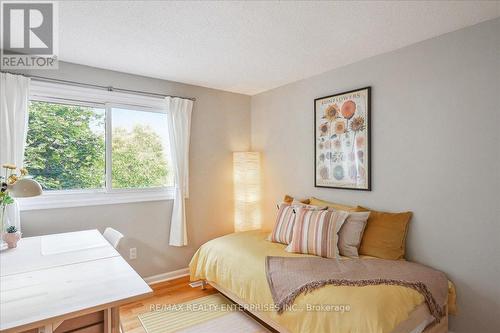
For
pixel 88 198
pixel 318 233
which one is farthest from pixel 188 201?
pixel 318 233

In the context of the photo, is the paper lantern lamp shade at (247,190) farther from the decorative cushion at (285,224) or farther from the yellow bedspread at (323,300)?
the yellow bedspread at (323,300)

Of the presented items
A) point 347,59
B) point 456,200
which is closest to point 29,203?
point 347,59

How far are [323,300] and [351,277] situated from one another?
0.32 meters

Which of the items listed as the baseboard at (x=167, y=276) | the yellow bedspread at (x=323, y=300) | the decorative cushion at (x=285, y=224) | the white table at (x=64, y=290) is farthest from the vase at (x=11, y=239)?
the decorative cushion at (x=285, y=224)

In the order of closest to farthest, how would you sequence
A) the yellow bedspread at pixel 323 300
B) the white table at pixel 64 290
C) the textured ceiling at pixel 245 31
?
the white table at pixel 64 290 → the yellow bedspread at pixel 323 300 → the textured ceiling at pixel 245 31

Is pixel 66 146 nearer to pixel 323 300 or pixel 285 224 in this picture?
pixel 285 224

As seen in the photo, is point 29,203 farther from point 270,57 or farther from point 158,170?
point 270,57

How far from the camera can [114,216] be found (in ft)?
9.73

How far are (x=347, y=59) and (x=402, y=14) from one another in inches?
32.5

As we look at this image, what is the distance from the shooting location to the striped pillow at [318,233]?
7.90ft

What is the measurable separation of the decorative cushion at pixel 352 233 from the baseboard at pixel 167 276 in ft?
6.57

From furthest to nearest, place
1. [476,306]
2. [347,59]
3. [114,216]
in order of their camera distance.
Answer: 1. [114,216]
2. [347,59]
3. [476,306]

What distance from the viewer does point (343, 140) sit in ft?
9.38

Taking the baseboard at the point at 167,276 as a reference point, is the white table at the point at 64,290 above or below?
above
